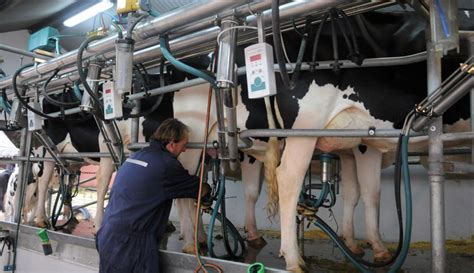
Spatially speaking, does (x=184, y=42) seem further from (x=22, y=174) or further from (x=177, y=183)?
(x=22, y=174)

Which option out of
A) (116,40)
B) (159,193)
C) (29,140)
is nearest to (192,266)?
(159,193)

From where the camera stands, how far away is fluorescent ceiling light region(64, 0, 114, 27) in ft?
14.9

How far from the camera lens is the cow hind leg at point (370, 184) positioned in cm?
237

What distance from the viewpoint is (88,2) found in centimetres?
496

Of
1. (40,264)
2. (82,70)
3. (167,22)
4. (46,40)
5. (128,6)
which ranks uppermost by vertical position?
(46,40)

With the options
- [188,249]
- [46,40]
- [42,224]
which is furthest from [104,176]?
[188,249]

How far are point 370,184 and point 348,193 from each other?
0.83ft

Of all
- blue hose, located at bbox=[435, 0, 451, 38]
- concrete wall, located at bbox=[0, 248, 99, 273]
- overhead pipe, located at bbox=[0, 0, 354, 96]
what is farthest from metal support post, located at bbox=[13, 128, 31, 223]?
blue hose, located at bbox=[435, 0, 451, 38]

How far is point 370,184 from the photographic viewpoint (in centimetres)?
248

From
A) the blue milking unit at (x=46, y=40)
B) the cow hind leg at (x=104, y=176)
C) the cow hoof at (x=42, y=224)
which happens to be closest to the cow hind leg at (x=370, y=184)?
the cow hind leg at (x=104, y=176)

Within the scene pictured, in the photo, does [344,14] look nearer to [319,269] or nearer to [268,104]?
[268,104]

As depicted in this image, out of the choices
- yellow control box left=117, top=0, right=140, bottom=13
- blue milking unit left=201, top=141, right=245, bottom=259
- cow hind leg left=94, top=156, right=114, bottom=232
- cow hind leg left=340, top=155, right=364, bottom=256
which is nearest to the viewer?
yellow control box left=117, top=0, right=140, bottom=13

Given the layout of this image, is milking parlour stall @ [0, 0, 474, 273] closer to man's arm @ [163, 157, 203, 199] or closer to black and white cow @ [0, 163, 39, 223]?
man's arm @ [163, 157, 203, 199]

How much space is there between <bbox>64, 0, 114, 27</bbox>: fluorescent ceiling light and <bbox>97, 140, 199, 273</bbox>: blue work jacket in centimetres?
288
